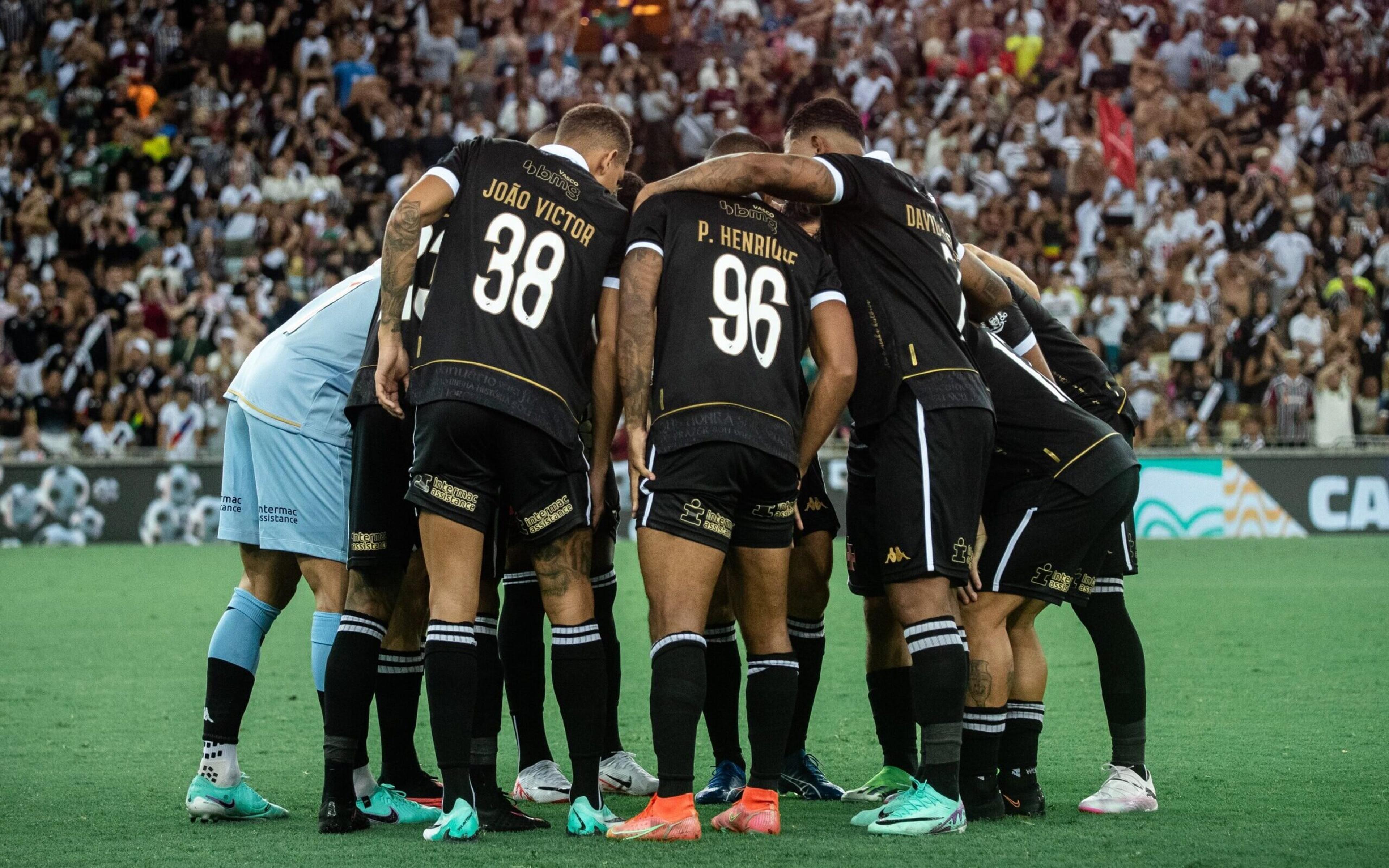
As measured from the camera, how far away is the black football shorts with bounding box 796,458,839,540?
6.03 meters

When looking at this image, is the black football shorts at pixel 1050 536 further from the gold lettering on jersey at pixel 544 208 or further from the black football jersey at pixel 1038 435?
the gold lettering on jersey at pixel 544 208

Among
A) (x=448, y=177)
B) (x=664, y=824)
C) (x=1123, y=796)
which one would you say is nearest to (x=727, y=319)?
(x=448, y=177)

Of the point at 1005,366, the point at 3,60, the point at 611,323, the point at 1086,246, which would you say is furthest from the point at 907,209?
the point at 3,60

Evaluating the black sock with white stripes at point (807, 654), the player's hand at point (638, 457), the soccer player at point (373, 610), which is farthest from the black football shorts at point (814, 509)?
the soccer player at point (373, 610)

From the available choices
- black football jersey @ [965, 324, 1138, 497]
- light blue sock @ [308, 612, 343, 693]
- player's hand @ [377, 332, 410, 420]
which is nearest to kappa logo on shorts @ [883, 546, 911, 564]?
black football jersey @ [965, 324, 1138, 497]

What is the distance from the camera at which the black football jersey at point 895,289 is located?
5.19m

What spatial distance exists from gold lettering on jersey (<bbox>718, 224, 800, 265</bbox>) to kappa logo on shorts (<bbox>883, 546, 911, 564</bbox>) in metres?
1.03

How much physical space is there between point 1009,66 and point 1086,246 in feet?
13.1

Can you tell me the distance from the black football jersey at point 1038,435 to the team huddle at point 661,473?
0.01 meters

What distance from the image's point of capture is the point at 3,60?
77.9 ft

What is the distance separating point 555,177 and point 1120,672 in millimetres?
2715

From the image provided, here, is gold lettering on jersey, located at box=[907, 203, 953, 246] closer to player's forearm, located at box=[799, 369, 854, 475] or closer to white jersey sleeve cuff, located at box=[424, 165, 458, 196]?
player's forearm, located at box=[799, 369, 854, 475]

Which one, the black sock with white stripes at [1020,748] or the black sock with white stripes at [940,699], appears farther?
the black sock with white stripes at [1020,748]

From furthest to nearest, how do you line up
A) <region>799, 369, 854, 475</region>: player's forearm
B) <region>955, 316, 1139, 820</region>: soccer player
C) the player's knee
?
the player's knee, <region>955, 316, 1139, 820</region>: soccer player, <region>799, 369, 854, 475</region>: player's forearm
